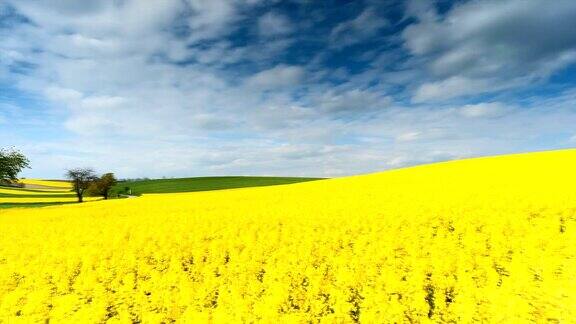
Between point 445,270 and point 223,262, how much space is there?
679 cm

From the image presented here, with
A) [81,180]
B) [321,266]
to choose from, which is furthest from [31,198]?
[321,266]

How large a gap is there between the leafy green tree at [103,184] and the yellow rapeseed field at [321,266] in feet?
168

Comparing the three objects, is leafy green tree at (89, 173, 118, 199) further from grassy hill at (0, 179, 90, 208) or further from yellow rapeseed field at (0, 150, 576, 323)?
yellow rapeseed field at (0, 150, 576, 323)

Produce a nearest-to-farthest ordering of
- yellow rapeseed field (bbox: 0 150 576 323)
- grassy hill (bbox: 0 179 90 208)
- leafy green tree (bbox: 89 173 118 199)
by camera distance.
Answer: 1. yellow rapeseed field (bbox: 0 150 576 323)
2. grassy hill (bbox: 0 179 90 208)
3. leafy green tree (bbox: 89 173 118 199)

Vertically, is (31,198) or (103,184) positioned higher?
(103,184)

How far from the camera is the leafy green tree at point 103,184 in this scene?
67.6 metres

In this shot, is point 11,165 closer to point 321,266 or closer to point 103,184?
point 103,184

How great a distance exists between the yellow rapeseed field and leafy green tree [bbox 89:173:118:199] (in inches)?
2011

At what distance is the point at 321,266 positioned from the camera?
1161 cm

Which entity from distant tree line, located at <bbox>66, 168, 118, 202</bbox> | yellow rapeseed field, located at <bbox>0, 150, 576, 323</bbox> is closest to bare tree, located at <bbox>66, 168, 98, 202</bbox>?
distant tree line, located at <bbox>66, 168, 118, 202</bbox>

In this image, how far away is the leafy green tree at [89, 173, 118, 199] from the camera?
67625 millimetres

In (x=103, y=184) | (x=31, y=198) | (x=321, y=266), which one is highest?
(x=103, y=184)

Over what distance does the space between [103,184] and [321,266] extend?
66.5 meters

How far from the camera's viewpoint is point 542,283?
9.54m
